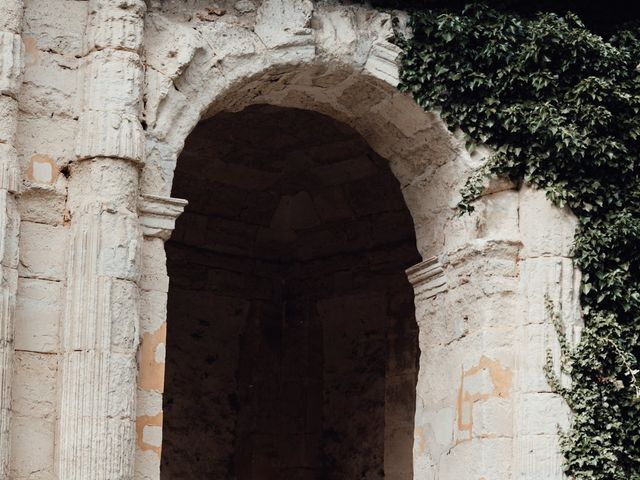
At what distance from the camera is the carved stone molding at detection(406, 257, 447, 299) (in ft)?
32.7

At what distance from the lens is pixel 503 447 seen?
9.38m

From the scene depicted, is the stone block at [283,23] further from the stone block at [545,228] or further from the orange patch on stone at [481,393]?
the orange patch on stone at [481,393]

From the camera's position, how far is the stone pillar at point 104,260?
27.5ft

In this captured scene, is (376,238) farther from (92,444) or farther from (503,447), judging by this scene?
(92,444)

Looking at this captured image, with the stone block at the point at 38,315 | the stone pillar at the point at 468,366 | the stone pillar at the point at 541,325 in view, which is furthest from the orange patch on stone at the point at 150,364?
the stone pillar at the point at 541,325

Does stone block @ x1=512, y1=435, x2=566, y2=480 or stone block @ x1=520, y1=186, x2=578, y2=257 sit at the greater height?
stone block @ x1=520, y1=186, x2=578, y2=257

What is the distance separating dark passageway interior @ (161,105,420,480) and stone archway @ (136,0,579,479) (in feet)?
7.65

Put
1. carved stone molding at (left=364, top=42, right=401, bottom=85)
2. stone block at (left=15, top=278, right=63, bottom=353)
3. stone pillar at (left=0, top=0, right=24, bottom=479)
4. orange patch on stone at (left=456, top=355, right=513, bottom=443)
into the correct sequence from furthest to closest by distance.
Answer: carved stone molding at (left=364, top=42, right=401, bottom=85) < orange patch on stone at (left=456, top=355, right=513, bottom=443) < stone block at (left=15, top=278, right=63, bottom=353) < stone pillar at (left=0, top=0, right=24, bottom=479)

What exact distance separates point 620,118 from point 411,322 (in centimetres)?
311

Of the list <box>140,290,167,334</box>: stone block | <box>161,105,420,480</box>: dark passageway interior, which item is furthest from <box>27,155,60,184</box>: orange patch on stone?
<box>161,105,420,480</box>: dark passageway interior

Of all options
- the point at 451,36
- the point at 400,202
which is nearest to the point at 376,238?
the point at 400,202

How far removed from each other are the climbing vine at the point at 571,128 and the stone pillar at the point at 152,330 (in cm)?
179

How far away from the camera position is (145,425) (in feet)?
28.6

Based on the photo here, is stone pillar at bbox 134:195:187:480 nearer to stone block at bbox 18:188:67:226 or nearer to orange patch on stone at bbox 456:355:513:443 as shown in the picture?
stone block at bbox 18:188:67:226
